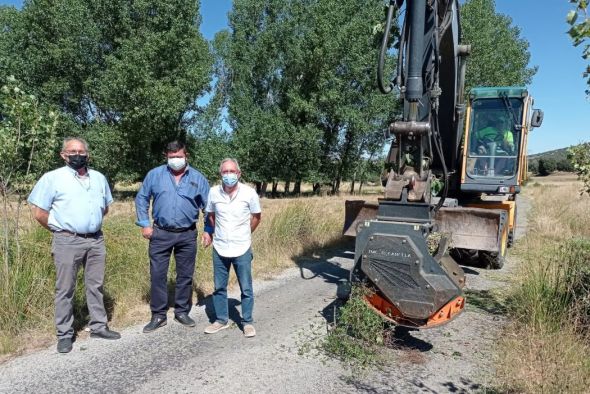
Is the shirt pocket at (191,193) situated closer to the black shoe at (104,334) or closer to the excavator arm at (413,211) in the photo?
the black shoe at (104,334)

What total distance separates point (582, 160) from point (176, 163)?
177 inches

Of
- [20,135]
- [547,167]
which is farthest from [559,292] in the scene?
[547,167]

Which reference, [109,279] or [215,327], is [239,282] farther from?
[109,279]

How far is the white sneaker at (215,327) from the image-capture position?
5.00m

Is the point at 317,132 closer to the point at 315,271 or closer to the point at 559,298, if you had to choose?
the point at 315,271

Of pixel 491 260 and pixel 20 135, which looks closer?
pixel 20 135

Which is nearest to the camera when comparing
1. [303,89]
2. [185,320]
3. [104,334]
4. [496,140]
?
[104,334]

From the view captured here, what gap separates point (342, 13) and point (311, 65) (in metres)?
3.65

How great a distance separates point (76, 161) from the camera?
4.55 m

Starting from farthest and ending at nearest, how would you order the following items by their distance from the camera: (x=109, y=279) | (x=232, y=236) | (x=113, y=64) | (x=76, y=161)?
(x=113, y=64)
(x=109, y=279)
(x=232, y=236)
(x=76, y=161)

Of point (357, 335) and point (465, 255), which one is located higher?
point (465, 255)

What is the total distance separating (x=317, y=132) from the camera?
29594 mm

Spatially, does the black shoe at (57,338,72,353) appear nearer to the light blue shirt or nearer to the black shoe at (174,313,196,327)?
the light blue shirt

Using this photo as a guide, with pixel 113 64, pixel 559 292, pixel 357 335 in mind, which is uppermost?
pixel 113 64
